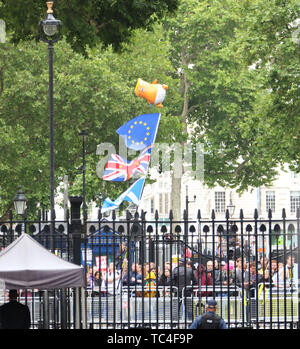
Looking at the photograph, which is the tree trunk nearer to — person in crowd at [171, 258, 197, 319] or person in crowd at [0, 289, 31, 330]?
person in crowd at [171, 258, 197, 319]

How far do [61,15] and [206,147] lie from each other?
3489 centimetres

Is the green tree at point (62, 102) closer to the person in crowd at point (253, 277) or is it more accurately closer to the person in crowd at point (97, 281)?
the person in crowd at point (97, 281)

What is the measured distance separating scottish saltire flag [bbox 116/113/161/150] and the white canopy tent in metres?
22.1

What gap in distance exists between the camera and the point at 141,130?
3412cm

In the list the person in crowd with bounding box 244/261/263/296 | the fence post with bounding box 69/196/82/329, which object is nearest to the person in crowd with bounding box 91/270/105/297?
the fence post with bounding box 69/196/82/329

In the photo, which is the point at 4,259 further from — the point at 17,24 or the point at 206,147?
the point at 206,147

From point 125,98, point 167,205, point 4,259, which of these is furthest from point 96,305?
point 167,205

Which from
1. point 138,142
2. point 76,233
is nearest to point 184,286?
point 76,233

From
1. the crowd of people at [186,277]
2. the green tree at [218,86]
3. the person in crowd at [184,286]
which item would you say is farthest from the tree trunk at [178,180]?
the person in crowd at [184,286]

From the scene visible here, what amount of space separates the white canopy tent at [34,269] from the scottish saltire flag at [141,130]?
869 inches

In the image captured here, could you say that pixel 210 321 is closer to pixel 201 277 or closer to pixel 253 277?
pixel 201 277

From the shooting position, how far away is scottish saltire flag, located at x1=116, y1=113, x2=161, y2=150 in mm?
33781

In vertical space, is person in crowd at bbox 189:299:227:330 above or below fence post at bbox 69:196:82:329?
below

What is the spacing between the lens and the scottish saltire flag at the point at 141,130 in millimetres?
33781
